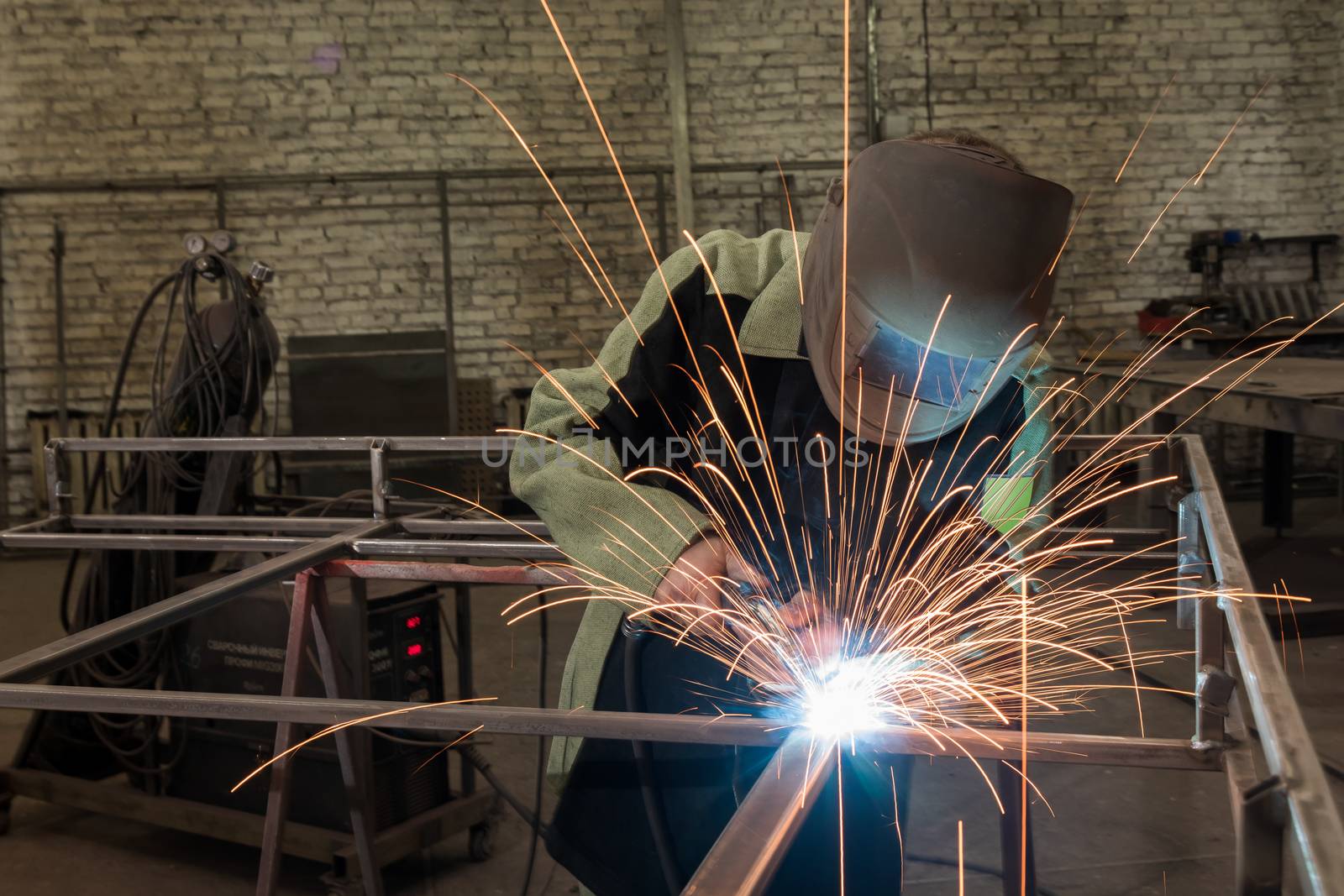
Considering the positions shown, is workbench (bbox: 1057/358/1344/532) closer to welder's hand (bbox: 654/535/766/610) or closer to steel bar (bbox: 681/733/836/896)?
welder's hand (bbox: 654/535/766/610)

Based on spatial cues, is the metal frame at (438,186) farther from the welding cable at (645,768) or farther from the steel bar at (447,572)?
the welding cable at (645,768)

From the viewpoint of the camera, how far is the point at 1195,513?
1.49m

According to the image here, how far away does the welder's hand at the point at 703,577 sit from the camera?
1.18 meters

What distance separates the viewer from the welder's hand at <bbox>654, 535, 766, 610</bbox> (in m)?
1.18

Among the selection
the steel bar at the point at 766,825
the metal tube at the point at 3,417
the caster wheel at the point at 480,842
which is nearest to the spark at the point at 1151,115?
the caster wheel at the point at 480,842

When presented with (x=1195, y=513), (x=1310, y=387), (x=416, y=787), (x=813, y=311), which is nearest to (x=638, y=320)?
(x=813, y=311)

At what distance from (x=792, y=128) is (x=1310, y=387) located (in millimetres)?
3944

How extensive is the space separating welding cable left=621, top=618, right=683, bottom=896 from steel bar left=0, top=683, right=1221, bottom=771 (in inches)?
12.1

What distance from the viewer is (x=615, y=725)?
2.96 feet

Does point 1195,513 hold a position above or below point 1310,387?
below

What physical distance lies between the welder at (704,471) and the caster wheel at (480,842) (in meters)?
1.43

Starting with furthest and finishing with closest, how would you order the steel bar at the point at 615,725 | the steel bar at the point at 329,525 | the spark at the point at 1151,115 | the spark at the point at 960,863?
the spark at the point at 1151,115 → the steel bar at the point at 329,525 → the spark at the point at 960,863 → the steel bar at the point at 615,725

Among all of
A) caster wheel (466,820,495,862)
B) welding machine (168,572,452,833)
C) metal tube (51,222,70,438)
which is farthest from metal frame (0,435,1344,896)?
metal tube (51,222,70,438)

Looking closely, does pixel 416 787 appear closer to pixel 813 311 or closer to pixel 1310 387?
pixel 813 311
